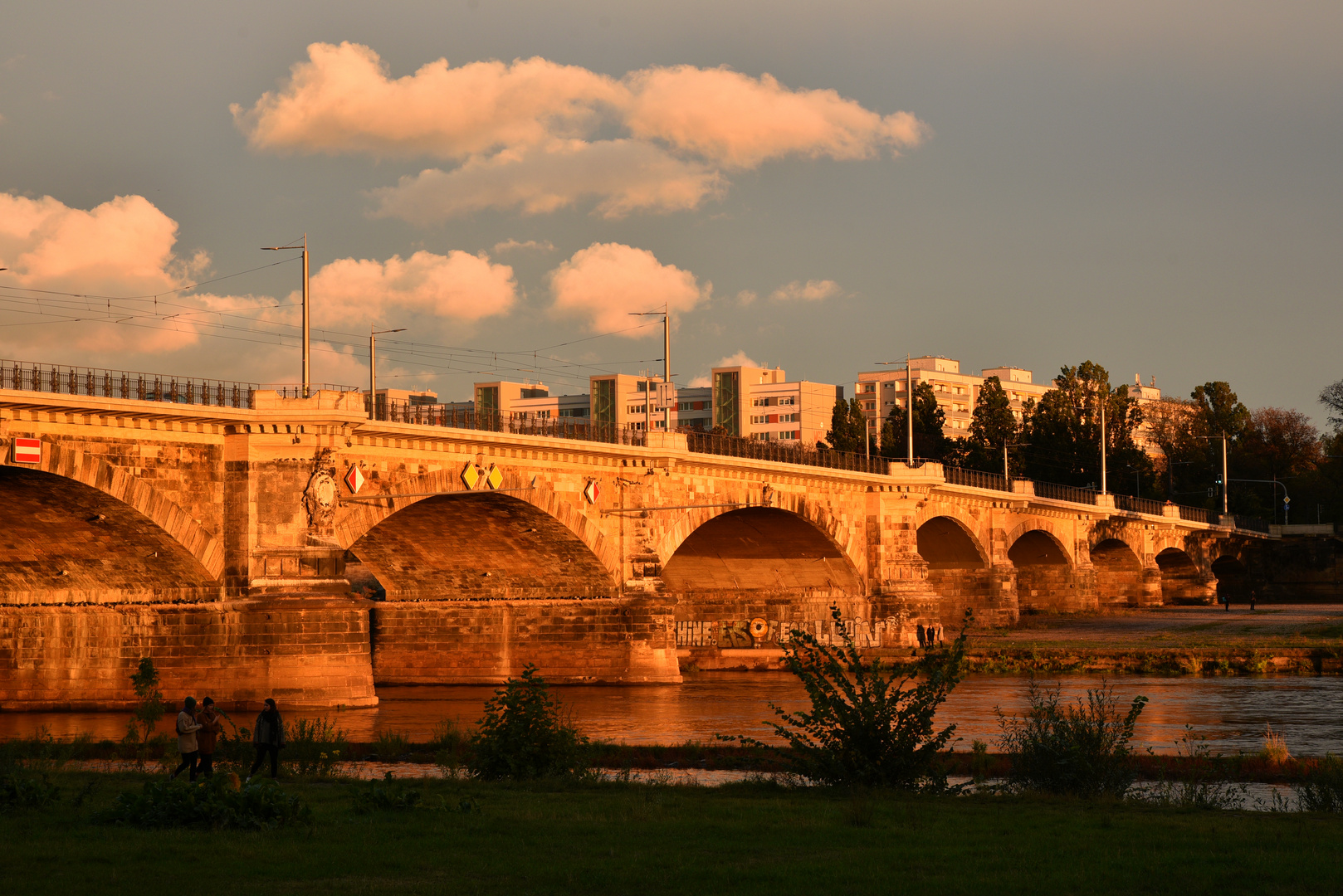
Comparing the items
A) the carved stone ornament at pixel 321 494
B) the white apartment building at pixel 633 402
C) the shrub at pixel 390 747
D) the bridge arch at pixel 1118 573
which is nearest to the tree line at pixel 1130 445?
the bridge arch at pixel 1118 573

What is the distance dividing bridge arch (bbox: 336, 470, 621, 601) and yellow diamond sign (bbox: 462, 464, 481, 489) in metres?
0.34

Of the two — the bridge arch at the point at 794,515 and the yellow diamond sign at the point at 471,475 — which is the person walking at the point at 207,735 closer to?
the yellow diamond sign at the point at 471,475

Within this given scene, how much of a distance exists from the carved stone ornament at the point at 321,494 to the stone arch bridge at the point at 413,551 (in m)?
0.06

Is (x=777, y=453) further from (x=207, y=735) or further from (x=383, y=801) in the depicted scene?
(x=383, y=801)

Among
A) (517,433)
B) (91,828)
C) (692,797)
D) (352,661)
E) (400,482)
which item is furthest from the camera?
(517,433)

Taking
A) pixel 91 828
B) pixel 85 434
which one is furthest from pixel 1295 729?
pixel 85 434

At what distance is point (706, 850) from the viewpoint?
14672 mm

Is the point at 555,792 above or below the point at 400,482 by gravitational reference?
below

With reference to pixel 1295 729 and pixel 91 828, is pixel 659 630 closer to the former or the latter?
pixel 1295 729

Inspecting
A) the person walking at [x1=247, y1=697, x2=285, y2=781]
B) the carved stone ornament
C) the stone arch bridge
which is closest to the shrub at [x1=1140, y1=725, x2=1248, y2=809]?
the person walking at [x1=247, y1=697, x2=285, y2=781]

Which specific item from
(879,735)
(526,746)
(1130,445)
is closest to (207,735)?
(526,746)

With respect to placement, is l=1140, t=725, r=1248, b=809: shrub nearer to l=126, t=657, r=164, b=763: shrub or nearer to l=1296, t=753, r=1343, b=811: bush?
l=1296, t=753, r=1343, b=811: bush

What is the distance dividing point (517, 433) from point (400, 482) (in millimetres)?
6060

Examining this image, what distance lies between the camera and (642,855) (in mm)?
14273
